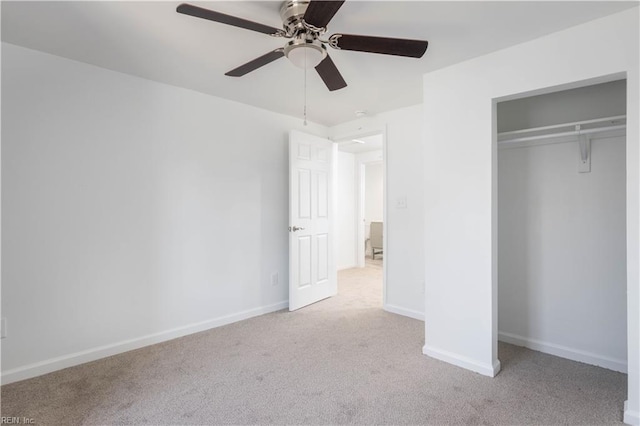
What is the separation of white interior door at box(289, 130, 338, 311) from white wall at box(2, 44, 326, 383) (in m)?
0.30

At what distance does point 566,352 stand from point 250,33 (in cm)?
327

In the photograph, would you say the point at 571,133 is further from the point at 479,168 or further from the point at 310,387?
the point at 310,387

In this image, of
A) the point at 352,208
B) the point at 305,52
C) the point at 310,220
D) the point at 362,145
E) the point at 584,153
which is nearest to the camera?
the point at 305,52

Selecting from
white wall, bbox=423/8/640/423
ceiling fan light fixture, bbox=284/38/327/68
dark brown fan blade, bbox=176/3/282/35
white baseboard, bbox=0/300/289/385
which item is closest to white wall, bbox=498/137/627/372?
white wall, bbox=423/8/640/423

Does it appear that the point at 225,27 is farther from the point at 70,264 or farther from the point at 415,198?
the point at 415,198

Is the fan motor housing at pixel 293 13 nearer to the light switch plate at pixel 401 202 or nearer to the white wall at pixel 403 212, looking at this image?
the white wall at pixel 403 212

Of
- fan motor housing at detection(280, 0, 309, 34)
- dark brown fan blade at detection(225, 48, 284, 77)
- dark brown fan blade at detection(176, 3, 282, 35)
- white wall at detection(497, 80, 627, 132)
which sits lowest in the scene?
white wall at detection(497, 80, 627, 132)

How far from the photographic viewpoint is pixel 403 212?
3664 millimetres

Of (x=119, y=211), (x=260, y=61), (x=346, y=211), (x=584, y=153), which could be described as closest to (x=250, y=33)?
(x=260, y=61)

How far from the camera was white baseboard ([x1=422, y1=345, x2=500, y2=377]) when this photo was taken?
229cm

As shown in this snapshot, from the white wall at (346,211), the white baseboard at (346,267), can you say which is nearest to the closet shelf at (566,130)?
the white wall at (346,211)

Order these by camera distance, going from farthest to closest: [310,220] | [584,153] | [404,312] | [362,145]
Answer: [362,145]
[310,220]
[404,312]
[584,153]

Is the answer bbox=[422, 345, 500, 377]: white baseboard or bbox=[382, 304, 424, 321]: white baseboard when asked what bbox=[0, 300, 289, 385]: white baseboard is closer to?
bbox=[382, 304, 424, 321]: white baseboard

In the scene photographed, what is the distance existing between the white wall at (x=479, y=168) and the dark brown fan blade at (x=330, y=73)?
0.84 meters
